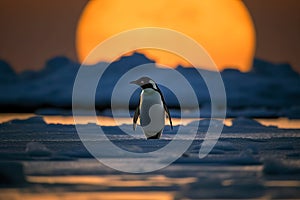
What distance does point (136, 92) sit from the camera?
28.5 metres

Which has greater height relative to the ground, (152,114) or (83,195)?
(152,114)

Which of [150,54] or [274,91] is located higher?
[150,54]

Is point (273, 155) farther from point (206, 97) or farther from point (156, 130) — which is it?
point (206, 97)

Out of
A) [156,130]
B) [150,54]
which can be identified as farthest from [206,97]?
[156,130]

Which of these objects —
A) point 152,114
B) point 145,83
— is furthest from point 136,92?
point 152,114

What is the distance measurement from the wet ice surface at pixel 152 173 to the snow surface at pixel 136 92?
11.0m

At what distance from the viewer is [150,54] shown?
27.4 metres

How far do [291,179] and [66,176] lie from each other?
215cm

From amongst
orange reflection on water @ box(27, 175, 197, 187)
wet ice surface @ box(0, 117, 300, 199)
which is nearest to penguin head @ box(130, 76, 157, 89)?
wet ice surface @ box(0, 117, 300, 199)

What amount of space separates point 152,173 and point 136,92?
19936 millimetres

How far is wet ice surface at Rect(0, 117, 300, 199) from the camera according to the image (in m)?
7.43

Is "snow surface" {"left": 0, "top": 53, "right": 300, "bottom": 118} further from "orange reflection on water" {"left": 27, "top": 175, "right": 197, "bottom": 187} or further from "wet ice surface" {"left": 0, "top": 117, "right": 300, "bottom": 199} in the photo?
"orange reflection on water" {"left": 27, "top": 175, "right": 197, "bottom": 187}

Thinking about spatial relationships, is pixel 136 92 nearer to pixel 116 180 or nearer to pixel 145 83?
pixel 145 83

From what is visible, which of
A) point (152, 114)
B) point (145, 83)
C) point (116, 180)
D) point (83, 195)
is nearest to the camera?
point (83, 195)
